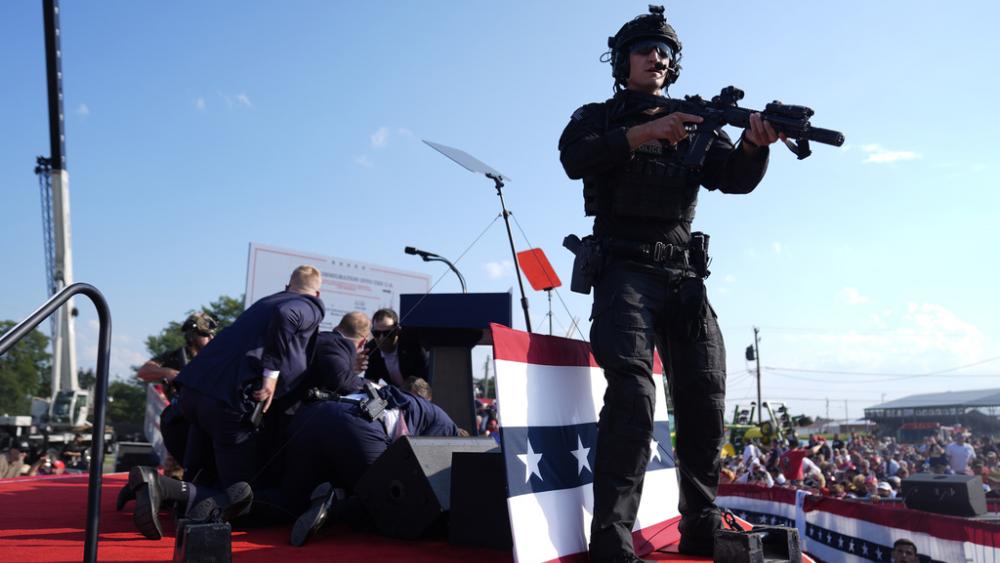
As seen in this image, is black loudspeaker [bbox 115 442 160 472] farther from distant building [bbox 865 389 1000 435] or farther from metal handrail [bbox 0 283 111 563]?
distant building [bbox 865 389 1000 435]

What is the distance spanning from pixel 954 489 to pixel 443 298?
6415 millimetres

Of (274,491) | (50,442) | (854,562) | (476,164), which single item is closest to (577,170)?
(274,491)

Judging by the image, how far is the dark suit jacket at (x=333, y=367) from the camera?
4.44 m

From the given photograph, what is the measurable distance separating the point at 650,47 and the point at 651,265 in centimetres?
99

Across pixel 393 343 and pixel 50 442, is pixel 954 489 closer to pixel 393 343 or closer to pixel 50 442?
pixel 393 343

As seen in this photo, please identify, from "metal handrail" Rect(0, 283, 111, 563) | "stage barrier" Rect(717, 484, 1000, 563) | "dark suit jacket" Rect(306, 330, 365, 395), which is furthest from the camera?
"stage barrier" Rect(717, 484, 1000, 563)

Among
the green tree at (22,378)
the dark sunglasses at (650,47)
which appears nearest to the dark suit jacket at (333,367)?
the dark sunglasses at (650,47)

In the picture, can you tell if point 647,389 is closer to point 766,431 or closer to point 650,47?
point 650,47

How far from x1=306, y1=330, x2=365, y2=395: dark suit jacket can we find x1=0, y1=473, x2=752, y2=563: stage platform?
0.84 meters

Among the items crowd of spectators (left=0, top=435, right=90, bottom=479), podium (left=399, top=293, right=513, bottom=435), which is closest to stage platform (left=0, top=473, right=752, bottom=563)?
podium (left=399, top=293, right=513, bottom=435)

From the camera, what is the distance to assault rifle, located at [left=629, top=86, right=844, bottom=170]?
9.39 ft

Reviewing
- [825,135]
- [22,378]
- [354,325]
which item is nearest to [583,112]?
[825,135]

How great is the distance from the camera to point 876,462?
2370 centimetres

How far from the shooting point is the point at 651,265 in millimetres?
3037
